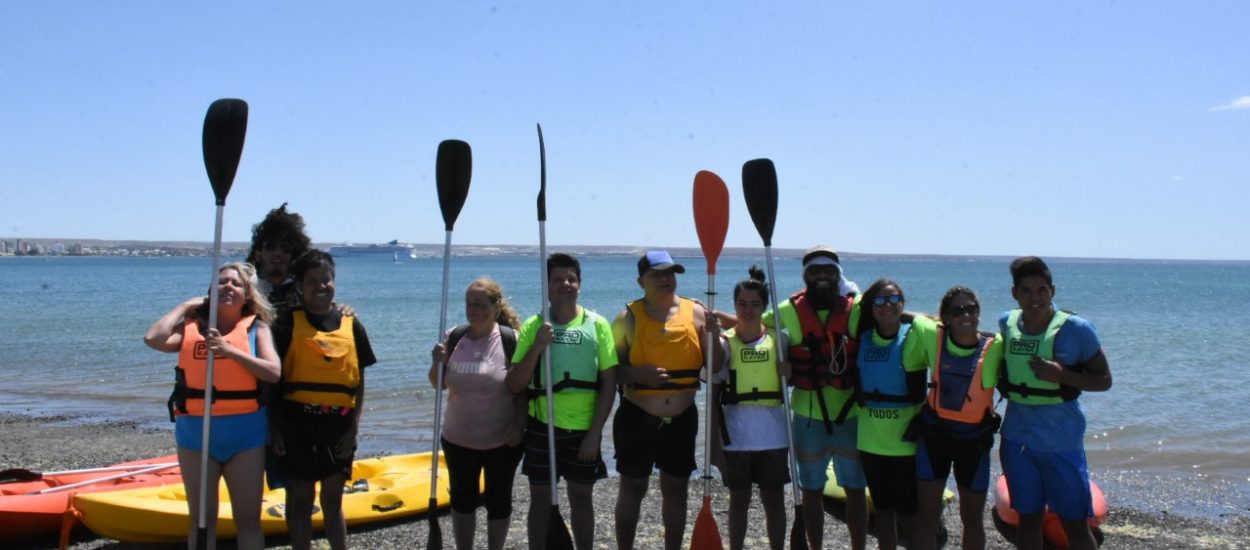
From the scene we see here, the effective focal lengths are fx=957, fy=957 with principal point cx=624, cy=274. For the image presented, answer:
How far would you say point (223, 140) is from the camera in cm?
479

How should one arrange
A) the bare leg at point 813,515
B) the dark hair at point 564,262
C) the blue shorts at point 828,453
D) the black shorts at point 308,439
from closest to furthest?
the black shorts at point 308,439 → the dark hair at point 564,262 → the blue shorts at point 828,453 → the bare leg at point 813,515

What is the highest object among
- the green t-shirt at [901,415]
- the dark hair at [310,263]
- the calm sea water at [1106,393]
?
the dark hair at [310,263]

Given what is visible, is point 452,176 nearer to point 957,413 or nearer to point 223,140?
point 223,140

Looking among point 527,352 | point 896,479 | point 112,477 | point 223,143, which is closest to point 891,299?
point 896,479

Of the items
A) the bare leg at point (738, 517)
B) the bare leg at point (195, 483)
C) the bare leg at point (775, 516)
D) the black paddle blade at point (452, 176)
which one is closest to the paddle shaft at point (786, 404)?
the bare leg at point (775, 516)

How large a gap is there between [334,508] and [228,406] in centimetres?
76

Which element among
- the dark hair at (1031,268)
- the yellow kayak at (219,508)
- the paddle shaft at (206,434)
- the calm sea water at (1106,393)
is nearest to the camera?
the paddle shaft at (206,434)

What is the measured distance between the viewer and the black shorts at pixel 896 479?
4.45 metres

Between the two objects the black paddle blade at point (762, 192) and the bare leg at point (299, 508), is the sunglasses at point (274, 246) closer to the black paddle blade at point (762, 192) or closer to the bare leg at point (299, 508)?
the bare leg at point (299, 508)

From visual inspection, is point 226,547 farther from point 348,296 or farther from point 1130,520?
point 348,296

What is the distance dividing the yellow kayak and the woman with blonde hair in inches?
38.9

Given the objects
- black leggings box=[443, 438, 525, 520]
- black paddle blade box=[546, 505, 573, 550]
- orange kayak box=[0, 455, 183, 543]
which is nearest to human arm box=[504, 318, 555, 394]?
black leggings box=[443, 438, 525, 520]

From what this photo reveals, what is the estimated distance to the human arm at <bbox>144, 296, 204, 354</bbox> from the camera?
4.16 metres

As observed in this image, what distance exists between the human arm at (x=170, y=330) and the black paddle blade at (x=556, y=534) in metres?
1.88
